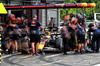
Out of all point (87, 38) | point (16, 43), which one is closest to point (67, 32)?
point (87, 38)

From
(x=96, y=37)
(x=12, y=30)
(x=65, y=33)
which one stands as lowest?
(x=96, y=37)

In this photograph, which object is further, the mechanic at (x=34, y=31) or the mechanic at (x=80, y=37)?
the mechanic at (x=80, y=37)

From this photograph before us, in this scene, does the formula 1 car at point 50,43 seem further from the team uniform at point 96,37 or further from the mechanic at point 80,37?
the team uniform at point 96,37

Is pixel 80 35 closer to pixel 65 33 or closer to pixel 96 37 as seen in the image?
pixel 65 33

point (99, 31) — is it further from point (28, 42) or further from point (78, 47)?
point (28, 42)

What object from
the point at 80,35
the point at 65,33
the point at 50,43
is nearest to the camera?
the point at 65,33

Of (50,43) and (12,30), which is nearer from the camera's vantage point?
(12,30)

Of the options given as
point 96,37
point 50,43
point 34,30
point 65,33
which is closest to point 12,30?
point 34,30

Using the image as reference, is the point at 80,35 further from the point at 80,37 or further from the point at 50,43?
the point at 50,43

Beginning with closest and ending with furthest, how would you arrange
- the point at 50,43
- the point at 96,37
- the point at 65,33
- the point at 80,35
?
the point at 65,33
the point at 80,35
the point at 96,37
the point at 50,43

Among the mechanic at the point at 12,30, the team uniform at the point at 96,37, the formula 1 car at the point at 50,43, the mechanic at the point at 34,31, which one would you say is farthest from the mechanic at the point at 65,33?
the mechanic at the point at 12,30

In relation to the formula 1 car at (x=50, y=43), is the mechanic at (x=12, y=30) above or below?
above

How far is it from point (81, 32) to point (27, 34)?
243 centimetres

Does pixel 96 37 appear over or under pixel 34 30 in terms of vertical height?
under
